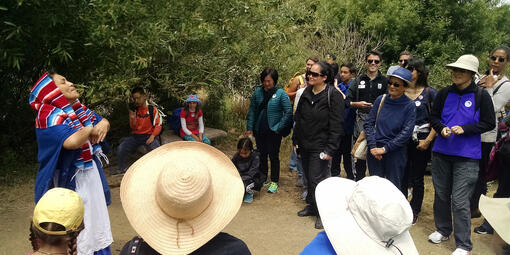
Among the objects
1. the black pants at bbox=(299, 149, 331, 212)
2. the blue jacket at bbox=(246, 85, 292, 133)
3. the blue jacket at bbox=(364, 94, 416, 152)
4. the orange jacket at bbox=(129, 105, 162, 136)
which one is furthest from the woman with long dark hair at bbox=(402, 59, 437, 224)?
the orange jacket at bbox=(129, 105, 162, 136)

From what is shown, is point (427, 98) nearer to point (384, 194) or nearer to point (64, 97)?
point (384, 194)

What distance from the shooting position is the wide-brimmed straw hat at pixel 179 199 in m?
1.76

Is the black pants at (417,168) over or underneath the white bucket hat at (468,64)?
underneath

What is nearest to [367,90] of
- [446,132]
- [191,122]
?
[446,132]

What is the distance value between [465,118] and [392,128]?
733 mm

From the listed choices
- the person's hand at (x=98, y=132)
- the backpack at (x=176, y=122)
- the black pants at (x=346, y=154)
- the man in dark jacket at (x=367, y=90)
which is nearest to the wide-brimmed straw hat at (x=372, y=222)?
the person's hand at (x=98, y=132)

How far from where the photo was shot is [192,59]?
612cm

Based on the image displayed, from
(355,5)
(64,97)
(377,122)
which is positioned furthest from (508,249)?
(355,5)

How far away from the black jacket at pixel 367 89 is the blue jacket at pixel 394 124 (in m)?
0.85

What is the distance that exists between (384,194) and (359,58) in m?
12.3

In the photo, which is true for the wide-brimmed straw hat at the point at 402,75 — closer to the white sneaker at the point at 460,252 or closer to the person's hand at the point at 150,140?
the white sneaker at the point at 460,252

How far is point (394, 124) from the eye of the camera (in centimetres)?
461

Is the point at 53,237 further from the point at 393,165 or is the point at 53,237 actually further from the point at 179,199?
the point at 393,165

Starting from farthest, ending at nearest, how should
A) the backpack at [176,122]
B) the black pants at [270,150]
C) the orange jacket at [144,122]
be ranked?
1. the backpack at [176,122]
2. the orange jacket at [144,122]
3. the black pants at [270,150]
